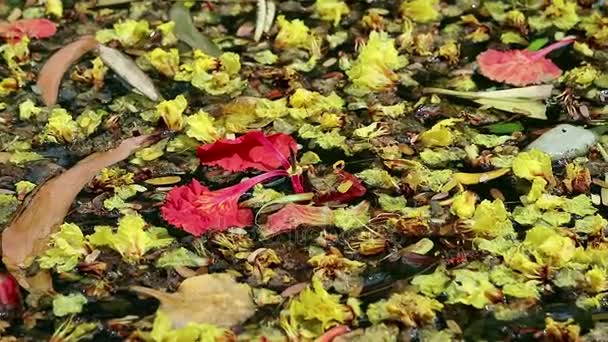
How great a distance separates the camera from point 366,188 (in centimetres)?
140

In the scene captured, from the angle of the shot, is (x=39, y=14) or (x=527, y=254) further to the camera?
(x=39, y=14)

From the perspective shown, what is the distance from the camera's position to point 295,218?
1.34m

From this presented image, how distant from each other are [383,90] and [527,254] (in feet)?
1.37

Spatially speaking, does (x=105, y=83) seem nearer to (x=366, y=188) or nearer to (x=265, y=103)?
(x=265, y=103)

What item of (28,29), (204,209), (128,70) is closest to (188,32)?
(128,70)

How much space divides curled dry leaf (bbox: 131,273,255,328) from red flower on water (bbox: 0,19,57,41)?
652 millimetres

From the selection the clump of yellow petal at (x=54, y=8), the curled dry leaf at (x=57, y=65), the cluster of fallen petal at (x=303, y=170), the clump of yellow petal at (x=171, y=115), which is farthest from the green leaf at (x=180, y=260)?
the clump of yellow petal at (x=54, y=8)

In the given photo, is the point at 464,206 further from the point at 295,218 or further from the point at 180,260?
the point at 180,260

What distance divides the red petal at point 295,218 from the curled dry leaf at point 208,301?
100 mm

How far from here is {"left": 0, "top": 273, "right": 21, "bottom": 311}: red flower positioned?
124cm

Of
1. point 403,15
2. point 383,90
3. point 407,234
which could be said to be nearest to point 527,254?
point 407,234

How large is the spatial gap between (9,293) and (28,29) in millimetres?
645

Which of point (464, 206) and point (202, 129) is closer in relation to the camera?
point (464, 206)

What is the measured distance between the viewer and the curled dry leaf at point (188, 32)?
1708 millimetres
